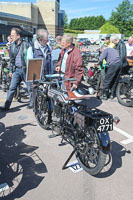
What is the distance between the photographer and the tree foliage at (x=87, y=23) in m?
101

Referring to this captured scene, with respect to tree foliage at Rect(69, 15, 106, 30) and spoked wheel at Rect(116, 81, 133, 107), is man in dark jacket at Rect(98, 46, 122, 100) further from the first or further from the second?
tree foliage at Rect(69, 15, 106, 30)

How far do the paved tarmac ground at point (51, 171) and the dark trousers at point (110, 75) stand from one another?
2.34m

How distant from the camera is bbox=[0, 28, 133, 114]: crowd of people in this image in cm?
413

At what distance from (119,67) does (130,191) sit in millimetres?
4246

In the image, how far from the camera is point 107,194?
251 cm

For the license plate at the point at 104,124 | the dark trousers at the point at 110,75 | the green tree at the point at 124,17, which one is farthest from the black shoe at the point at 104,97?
the green tree at the point at 124,17

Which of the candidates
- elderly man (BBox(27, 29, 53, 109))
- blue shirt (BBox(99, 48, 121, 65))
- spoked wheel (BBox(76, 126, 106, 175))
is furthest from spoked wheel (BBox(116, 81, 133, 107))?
spoked wheel (BBox(76, 126, 106, 175))

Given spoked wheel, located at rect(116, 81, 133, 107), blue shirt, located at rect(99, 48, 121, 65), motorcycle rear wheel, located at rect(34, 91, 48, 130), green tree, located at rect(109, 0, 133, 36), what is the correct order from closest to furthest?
motorcycle rear wheel, located at rect(34, 91, 48, 130)
spoked wheel, located at rect(116, 81, 133, 107)
blue shirt, located at rect(99, 48, 121, 65)
green tree, located at rect(109, 0, 133, 36)

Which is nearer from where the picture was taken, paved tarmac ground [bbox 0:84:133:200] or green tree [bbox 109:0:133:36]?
paved tarmac ground [bbox 0:84:133:200]

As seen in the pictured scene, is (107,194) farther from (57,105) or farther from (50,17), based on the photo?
(50,17)

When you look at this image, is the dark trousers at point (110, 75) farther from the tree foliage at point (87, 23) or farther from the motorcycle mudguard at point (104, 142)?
the tree foliage at point (87, 23)

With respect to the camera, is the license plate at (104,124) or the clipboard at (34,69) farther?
the clipboard at (34,69)

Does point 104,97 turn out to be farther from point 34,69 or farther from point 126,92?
point 34,69

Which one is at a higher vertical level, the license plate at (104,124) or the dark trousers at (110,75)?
the dark trousers at (110,75)
